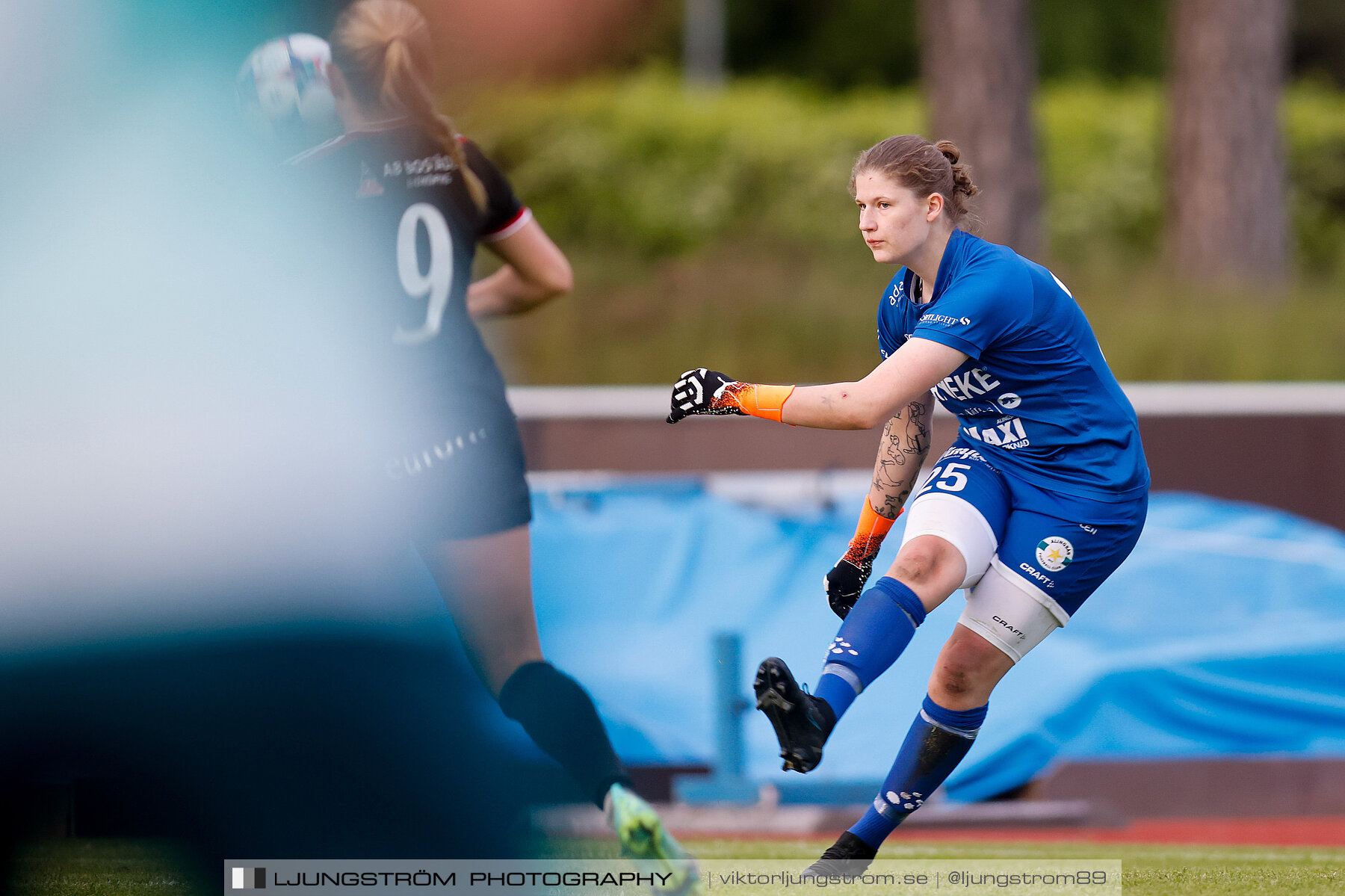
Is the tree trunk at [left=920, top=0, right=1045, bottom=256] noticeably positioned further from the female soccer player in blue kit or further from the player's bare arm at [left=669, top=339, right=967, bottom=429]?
the player's bare arm at [left=669, top=339, right=967, bottom=429]

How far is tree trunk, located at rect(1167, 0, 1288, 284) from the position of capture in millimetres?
10953

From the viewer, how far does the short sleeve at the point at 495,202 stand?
160 inches

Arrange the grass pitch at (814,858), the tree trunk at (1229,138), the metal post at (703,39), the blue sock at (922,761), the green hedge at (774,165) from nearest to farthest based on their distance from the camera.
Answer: the grass pitch at (814,858) → the blue sock at (922,761) → the tree trunk at (1229,138) → the green hedge at (774,165) → the metal post at (703,39)

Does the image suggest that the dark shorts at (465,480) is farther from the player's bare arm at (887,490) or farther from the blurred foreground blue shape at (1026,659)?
the blurred foreground blue shape at (1026,659)

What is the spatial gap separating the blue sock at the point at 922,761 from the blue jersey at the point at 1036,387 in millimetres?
622

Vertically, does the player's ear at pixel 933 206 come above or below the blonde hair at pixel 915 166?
below

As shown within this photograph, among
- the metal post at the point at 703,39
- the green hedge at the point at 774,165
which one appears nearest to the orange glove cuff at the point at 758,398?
the green hedge at the point at 774,165

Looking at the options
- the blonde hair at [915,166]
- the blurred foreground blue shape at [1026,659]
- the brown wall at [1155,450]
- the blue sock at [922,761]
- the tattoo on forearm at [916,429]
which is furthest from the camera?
the brown wall at [1155,450]

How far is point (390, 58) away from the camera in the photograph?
150 inches

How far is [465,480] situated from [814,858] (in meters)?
1.81

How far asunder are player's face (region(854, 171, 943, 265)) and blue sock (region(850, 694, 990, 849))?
3.75ft

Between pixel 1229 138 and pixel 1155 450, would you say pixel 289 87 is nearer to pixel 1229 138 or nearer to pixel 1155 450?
pixel 1155 450

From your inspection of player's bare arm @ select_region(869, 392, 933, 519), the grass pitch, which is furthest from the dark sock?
player's bare arm @ select_region(869, 392, 933, 519)

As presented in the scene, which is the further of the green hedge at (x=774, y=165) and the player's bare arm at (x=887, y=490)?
the green hedge at (x=774, y=165)
